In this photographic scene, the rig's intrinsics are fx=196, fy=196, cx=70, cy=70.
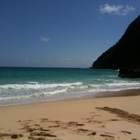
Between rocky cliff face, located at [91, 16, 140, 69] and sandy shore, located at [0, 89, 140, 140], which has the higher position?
rocky cliff face, located at [91, 16, 140, 69]

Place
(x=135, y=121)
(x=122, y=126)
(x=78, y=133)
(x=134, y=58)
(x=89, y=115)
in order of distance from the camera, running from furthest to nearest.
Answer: (x=134, y=58) < (x=89, y=115) < (x=135, y=121) < (x=122, y=126) < (x=78, y=133)

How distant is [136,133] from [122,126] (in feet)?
2.04

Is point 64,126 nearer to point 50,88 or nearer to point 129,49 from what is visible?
point 50,88

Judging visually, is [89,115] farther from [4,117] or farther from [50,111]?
[4,117]

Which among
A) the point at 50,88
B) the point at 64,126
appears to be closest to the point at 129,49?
the point at 50,88

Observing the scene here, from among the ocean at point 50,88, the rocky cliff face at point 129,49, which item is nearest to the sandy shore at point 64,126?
the ocean at point 50,88

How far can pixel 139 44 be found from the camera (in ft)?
271

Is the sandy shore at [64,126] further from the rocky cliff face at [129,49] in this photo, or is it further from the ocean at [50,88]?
the rocky cliff face at [129,49]

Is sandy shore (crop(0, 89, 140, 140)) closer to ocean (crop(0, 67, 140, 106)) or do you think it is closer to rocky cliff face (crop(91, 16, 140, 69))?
ocean (crop(0, 67, 140, 106))

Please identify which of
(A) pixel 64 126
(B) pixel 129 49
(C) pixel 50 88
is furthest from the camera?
(B) pixel 129 49

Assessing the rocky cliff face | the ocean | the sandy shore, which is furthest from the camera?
the rocky cliff face

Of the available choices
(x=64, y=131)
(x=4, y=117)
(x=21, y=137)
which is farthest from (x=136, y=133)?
(x=4, y=117)

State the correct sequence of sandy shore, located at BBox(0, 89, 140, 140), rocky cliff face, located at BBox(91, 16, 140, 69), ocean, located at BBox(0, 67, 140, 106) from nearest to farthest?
sandy shore, located at BBox(0, 89, 140, 140) → ocean, located at BBox(0, 67, 140, 106) → rocky cliff face, located at BBox(91, 16, 140, 69)

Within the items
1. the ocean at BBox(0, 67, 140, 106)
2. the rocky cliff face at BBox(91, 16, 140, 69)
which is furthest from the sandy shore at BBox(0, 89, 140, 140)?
the rocky cliff face at BBox(91, 16, 140, 69)
